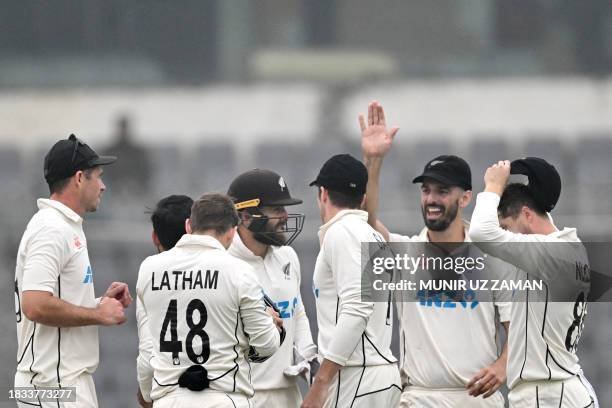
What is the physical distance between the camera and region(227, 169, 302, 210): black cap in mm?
5453

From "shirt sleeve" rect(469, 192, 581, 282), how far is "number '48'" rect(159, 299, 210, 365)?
1.18 meters

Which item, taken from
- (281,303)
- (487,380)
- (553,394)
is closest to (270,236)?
(281,303)

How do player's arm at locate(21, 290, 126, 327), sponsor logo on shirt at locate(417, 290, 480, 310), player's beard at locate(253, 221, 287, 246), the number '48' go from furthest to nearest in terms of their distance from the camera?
sponsor logo on shirt at locate(417, 290, 480, 310)
player's beard at locate(253, 221, 287, 246)
player's arm at locate(21, 290, 126, 327)
the number '48'

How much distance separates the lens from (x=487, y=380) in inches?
213

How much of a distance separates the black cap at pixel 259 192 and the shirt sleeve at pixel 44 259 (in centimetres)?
85

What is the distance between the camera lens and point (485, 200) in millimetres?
4883

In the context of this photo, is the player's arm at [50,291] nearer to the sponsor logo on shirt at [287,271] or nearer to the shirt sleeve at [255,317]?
the shirt sleeve at [255,317]

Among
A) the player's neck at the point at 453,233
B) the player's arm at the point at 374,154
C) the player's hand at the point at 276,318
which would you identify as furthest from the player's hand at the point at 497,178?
the player's hand at the point at 276,318

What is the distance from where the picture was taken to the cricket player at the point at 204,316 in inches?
183

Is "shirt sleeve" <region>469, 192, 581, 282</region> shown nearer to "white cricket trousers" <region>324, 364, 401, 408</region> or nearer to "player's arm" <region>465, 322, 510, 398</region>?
"player's arm" <region>465, 322, 510, 398</region>

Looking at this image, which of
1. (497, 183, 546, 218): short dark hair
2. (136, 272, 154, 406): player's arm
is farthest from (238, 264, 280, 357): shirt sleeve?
(497, 183, 546, 218): short dark hair

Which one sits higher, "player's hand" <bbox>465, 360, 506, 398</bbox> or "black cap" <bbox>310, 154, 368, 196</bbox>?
"black cap" <bbox>310, 154, 368, 196</bbox>

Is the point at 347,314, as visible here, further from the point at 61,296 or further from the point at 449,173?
the point at 61,296

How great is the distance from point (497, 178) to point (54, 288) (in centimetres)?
197
